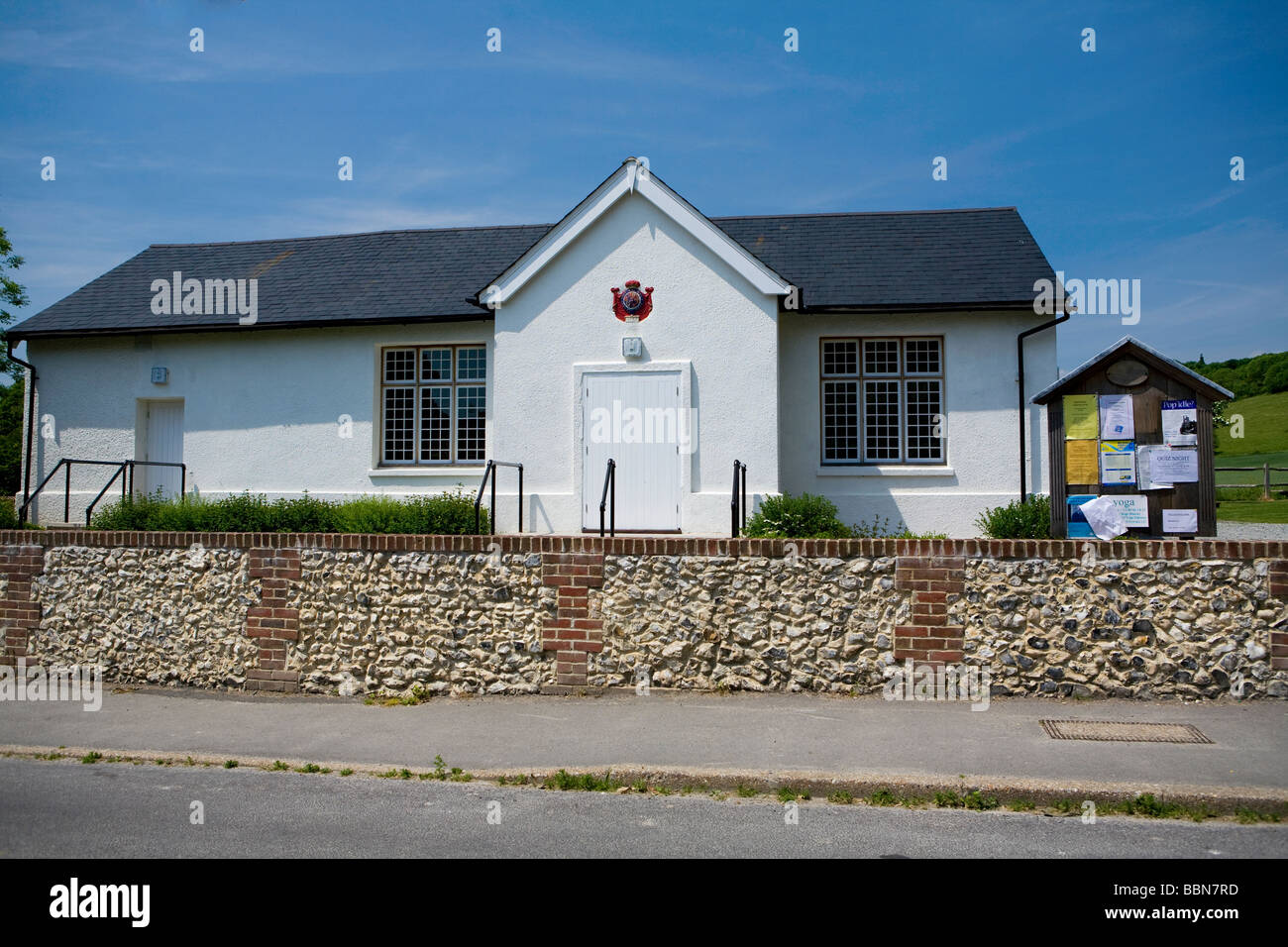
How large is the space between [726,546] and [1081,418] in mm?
3877

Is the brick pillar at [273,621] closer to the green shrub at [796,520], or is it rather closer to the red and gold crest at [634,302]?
the green shrub at [796,520]

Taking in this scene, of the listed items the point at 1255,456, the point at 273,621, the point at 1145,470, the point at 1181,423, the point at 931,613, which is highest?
the point at 1255,456

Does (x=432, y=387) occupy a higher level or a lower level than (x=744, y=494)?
higher

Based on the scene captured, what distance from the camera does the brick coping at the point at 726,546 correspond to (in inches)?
340

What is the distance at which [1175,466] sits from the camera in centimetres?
927

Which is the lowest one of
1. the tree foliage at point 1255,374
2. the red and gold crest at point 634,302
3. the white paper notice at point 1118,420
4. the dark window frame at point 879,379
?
the white paper notice at point 1118,420

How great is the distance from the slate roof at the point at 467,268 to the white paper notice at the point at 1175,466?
5.77 metres

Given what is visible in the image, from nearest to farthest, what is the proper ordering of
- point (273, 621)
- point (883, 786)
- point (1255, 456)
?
point (883, 786) < point (273, 621) < point (1255, 456)

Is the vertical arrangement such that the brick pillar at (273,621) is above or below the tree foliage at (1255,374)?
below

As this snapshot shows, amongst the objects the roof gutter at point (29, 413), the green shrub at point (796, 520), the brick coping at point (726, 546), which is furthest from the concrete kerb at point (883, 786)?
the roof gutter at point (29, 413)

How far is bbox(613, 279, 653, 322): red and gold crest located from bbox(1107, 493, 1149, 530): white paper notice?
729 centimetres

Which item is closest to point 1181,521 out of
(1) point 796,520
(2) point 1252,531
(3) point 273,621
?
(1) point 796,520

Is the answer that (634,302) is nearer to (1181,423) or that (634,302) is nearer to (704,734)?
(1181,423)
